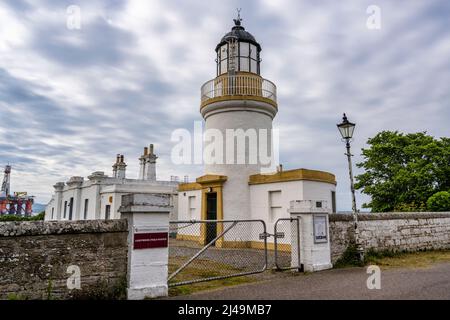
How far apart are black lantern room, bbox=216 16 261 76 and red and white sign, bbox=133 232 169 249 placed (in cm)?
1004

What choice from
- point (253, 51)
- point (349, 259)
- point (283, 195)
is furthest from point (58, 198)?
point (349, 259)

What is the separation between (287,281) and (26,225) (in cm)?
506

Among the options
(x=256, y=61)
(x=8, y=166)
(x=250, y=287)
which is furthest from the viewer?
(x=8, y=166)

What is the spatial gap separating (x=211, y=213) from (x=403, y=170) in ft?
44.5

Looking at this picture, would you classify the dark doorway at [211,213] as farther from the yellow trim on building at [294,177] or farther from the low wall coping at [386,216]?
the low wall coping at [386,216]

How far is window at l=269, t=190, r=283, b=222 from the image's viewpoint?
12.3m

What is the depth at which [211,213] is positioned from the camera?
1409 cm

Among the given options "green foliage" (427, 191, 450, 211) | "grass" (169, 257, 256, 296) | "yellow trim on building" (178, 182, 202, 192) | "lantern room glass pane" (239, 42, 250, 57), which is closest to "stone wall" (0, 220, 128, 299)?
"grass" (169, 257, 256, 296)

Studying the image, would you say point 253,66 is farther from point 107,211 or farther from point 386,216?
point 107,211

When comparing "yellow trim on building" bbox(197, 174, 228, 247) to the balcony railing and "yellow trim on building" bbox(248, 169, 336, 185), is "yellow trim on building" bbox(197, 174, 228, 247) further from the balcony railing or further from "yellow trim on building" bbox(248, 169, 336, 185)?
the balcony railing

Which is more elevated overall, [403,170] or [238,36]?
[238,36]

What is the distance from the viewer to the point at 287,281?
6758 millimetres

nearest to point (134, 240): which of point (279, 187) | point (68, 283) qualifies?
point (68, 283)
